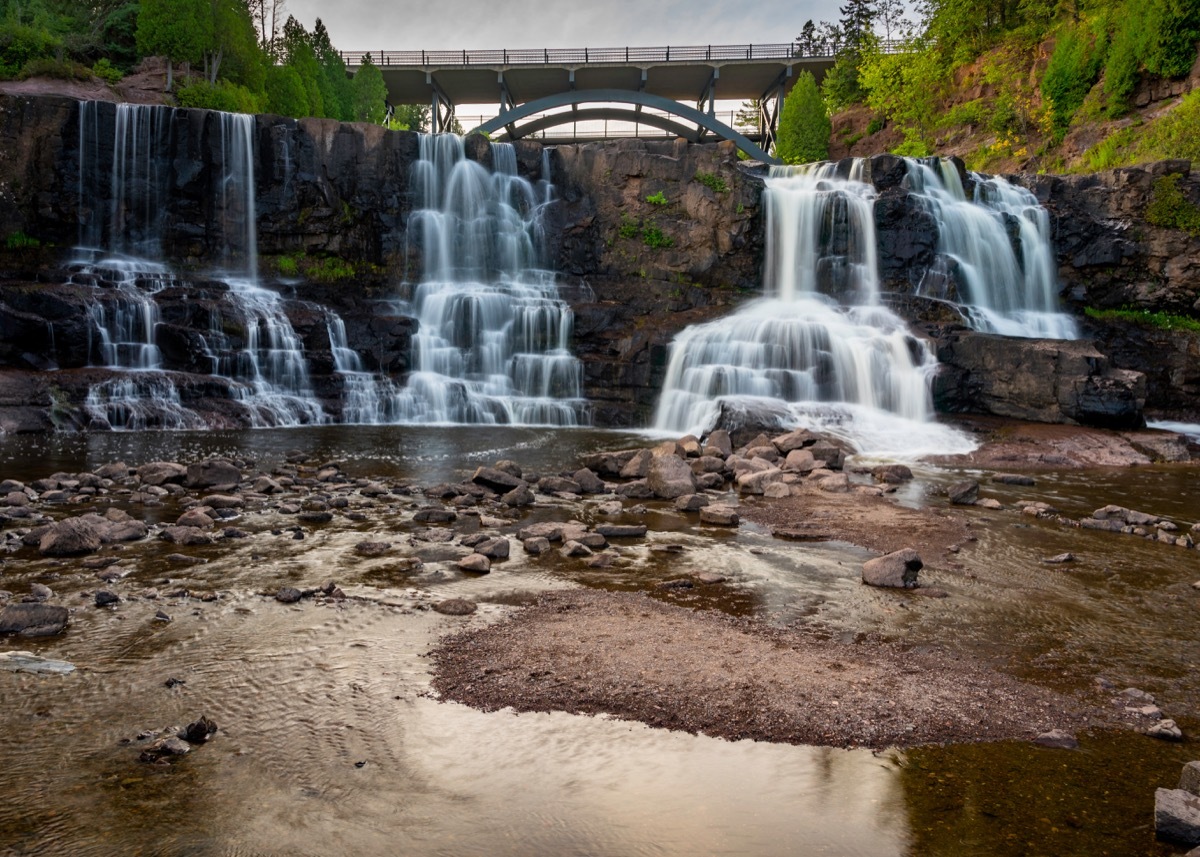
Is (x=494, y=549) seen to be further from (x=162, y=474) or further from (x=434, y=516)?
(x=162, y=474)

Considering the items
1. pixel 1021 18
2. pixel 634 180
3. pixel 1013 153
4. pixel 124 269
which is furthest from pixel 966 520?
pixel 1021 18

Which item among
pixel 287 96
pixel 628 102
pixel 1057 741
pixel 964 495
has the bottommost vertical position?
pixel 1057 741

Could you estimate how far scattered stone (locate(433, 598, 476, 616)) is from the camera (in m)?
6.56

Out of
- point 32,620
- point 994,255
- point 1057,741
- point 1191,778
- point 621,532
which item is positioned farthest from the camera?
point 994,255

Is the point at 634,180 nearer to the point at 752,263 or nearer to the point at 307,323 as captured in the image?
the point at 752,263

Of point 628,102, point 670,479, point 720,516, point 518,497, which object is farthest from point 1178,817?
point 628,102

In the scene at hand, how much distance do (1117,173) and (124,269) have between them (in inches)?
1249

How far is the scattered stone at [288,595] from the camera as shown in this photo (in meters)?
6.73

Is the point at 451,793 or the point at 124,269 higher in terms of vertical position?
the point at 124,269

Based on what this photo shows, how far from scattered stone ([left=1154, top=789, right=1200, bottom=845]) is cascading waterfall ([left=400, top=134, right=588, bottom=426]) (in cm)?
1955

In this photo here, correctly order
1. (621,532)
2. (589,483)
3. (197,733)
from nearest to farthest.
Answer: (197,733), (621,532), (589,483)

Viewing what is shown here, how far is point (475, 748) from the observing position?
436 cm

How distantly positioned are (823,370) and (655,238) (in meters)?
10.4

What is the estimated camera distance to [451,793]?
12.9 feet
